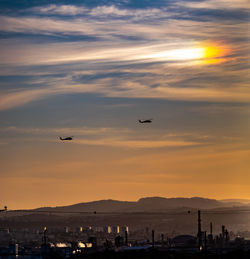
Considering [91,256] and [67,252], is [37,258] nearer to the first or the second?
[67,252]

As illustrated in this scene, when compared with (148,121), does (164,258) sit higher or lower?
lower

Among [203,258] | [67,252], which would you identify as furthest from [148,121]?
[67,252]

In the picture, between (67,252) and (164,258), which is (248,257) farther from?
(67,252)

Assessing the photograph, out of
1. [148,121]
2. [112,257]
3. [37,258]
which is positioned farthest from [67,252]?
[112,257]

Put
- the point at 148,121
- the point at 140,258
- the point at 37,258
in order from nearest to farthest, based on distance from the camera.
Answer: the point at 140,258
the point at 148,121
the point at 37,258

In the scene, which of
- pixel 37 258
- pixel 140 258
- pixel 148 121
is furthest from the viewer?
pixel 37 258


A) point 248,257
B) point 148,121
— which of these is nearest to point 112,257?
point 248,257

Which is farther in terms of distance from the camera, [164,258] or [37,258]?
[37,258]

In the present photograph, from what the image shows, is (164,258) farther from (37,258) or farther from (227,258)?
(37,258)

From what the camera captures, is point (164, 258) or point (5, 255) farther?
point (5, 255)
